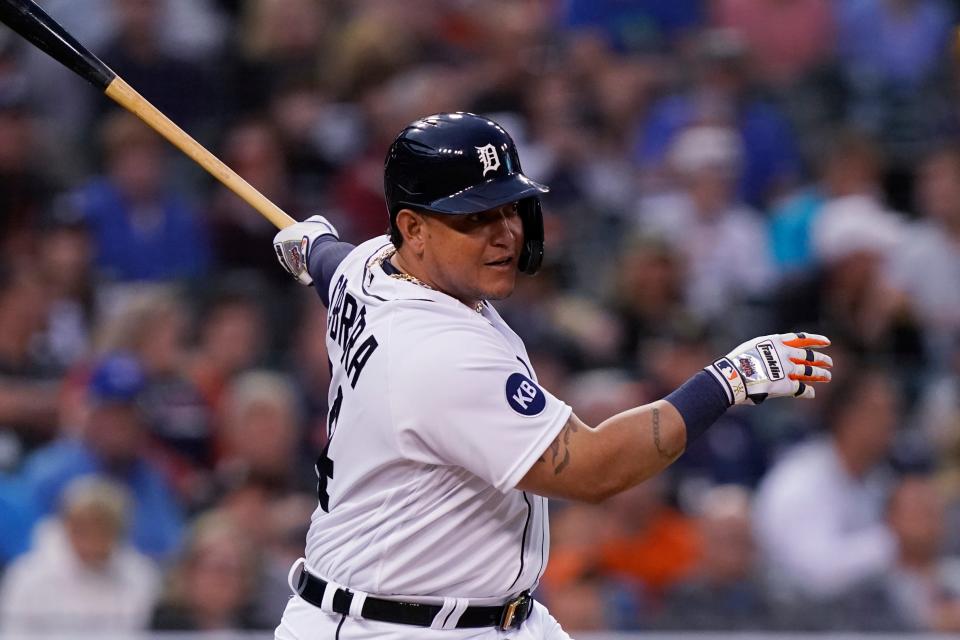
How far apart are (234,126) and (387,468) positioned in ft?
15.3

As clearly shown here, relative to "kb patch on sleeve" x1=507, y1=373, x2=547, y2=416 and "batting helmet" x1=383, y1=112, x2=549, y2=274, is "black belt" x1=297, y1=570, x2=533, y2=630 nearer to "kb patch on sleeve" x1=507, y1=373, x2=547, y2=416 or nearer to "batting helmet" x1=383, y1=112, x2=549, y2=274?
"kb patch on sleeve" x1=507, y1=373, x2=547, y2=416

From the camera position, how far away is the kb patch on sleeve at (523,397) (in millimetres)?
3318

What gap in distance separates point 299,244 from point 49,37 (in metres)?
0.86

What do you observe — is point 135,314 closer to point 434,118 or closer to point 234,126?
point 234,126

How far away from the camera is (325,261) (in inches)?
164

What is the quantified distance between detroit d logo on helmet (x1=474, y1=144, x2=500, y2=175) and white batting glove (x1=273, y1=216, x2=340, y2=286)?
940 millimetres

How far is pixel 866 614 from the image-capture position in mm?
5852

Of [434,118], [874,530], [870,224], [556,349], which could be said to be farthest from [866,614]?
[434,118]

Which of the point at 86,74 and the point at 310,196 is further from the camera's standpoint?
the point at 310,196

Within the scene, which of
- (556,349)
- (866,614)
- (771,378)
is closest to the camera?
(771,378)

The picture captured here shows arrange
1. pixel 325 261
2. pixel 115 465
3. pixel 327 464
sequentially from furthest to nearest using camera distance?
1. pixel 115 465
2. pixel 325 261
3. pixel 327 464

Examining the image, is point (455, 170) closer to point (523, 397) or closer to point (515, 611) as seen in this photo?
point (523, 397)

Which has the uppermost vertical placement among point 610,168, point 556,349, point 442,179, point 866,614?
point 442,179

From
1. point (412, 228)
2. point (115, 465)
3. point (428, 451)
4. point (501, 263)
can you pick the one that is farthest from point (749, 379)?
point (115, 465)
